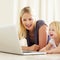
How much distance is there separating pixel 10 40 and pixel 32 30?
2.36 feet

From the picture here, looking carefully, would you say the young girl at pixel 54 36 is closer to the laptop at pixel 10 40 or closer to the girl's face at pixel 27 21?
the girl's face at pixel 27 21

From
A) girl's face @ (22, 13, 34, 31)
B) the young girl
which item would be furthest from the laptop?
girl's face @ (22, 13, 34, 31)

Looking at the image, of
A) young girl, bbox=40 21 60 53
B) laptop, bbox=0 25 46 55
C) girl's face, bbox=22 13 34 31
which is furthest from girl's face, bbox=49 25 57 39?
laptop, bbox=0 25 46 55

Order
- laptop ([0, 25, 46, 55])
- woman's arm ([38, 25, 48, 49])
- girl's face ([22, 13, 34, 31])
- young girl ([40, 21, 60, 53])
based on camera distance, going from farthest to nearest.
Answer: girl's face ([22, 13, 34, 31])
woman's arm ([38, 25, 48, 49])
young girl ([40, 21, 60, 53])
laptop ([0, 25, 46, 55])

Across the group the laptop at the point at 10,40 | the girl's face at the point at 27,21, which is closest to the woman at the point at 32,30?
the girl's face at the point at 27,21

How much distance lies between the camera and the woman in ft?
4.79

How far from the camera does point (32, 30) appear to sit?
1625 millimetres

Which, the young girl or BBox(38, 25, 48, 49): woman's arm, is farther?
BBox(38, 25, 48, 49): woman's arm

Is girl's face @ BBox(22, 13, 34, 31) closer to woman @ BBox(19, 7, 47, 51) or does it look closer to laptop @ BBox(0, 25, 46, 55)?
woman @ BBox(19, 7, 47, 51)

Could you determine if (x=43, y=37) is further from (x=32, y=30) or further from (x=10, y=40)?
(x=10, y=40)

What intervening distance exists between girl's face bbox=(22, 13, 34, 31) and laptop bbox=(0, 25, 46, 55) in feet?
1.95

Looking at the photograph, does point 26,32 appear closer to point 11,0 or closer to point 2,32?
point 2,32

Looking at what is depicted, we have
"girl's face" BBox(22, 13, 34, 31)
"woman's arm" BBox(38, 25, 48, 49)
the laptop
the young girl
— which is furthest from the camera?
"girl's face" BBox(22, 13, 34, 31)

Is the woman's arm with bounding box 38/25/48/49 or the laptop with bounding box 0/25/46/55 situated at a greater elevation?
the laptop with bounding box 0/25/46/55
